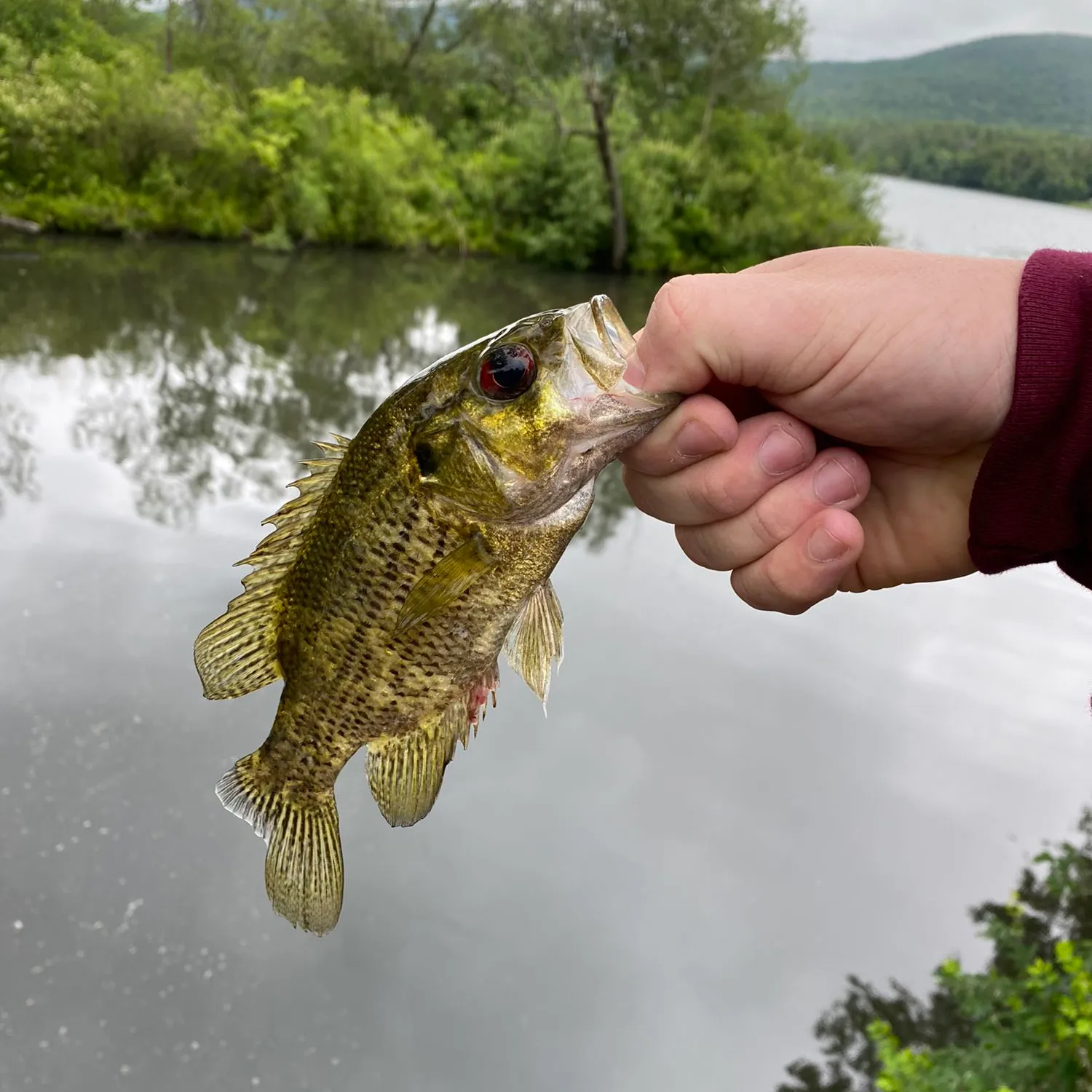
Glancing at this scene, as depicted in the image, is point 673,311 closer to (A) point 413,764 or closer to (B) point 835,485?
(B) point 835,485

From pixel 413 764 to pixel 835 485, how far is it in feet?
4.05

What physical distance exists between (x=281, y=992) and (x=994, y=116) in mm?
28156

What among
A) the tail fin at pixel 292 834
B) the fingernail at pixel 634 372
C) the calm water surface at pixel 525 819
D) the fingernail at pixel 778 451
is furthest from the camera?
the calm water surface at pixel 525 819

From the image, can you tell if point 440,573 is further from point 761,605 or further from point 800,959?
point 800,959

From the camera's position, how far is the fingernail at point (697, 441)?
1.94 m

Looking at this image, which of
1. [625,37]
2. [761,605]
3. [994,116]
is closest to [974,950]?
[761,605]

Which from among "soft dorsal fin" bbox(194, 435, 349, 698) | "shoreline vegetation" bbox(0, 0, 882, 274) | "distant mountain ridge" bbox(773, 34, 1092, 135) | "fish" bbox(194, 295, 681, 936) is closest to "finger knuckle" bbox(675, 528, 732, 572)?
"fish" bbox(194, 295, 681, 936)

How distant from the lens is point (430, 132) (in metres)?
26.0

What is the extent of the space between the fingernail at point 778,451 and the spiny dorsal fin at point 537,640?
62 centimetres

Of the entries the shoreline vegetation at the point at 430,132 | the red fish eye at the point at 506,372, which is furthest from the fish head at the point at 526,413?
the shoreline vegetation at the point at 430,132

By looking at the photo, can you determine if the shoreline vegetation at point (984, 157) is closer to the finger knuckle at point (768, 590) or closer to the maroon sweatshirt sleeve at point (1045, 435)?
the maroon sweatshirt sleeve at point (1045, 435)

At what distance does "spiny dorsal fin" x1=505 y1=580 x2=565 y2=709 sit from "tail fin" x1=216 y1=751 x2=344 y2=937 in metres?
0.53

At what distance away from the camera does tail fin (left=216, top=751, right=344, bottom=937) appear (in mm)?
1882

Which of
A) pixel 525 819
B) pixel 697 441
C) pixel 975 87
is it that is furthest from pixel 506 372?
pixel 975 87
